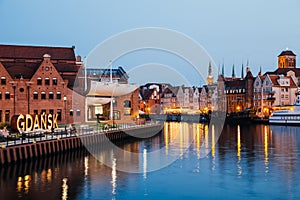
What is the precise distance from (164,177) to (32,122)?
17.4m

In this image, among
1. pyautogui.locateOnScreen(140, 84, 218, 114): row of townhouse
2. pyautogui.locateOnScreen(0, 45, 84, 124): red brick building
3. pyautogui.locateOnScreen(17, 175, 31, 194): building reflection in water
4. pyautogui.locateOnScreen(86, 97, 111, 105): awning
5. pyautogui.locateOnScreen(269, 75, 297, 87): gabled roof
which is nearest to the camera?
pyautogui.locateOnScreen(17, 175, 31, 194): building reflection in water

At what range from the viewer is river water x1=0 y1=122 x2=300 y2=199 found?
97.4ft

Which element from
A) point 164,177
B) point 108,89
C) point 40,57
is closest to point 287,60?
point 108,89

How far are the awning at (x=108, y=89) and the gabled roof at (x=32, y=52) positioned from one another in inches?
408

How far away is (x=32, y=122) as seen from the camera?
46.2 m

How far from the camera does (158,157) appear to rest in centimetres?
4638

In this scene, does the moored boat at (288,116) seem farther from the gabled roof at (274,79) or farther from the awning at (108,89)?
the awning at (108,89)

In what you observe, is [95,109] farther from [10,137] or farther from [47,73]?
[10,137]

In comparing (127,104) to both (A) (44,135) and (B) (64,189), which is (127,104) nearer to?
(A) (44,135)

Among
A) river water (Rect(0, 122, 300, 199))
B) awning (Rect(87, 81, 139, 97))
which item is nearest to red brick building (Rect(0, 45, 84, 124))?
awning (Rect(87, 81, 139, 97))

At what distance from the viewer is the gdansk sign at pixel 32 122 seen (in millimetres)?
44781

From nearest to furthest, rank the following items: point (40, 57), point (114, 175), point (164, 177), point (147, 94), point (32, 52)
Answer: point (164, 177) → point (114, 175) → point (40, 57) → point (32, 52) → point (147, 94)

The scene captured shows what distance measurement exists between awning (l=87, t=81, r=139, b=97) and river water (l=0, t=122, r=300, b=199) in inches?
971

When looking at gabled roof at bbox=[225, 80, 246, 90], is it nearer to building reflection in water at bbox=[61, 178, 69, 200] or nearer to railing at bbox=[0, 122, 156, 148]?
railing at bbox=[0, 122, 156, 148]
